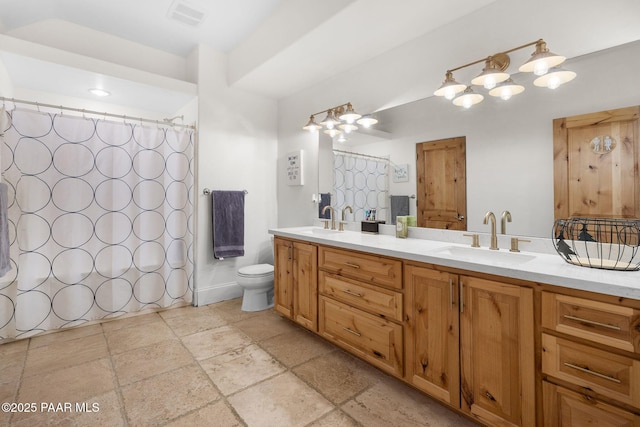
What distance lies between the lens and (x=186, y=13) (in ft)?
8.14

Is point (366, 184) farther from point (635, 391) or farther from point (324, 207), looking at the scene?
point (635, 391)

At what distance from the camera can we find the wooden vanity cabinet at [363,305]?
5.49 ft

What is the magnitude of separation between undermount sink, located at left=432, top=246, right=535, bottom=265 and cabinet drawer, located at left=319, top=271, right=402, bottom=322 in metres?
0.37

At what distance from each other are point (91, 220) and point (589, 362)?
3.29 m

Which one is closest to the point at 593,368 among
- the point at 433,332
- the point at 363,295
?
the point at 433,332

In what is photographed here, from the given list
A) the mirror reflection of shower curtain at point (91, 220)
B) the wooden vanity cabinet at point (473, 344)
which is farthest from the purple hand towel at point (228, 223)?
the wooden vanity cabinet at point (473, 344)

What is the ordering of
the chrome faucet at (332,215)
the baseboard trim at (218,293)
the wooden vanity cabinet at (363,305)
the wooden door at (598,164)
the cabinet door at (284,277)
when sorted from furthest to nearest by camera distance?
1. the baseboard trim at (218,293)
2. the chrome faucet at (332,215)
3. the cabinet door at (284,277)
4. the wooden vanity cabinet at (363,305)
5. the wooden door at (598,164)

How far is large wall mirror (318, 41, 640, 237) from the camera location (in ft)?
4.72

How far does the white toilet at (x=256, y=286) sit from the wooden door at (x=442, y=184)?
1.56 m

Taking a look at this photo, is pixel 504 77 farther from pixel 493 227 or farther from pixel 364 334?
pixel 364 334

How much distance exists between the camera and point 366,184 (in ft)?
8.42

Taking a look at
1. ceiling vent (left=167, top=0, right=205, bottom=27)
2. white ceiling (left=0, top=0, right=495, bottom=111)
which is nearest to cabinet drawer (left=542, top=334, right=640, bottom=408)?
white ceiling (left=0, top=0, right=495, bottom=111)

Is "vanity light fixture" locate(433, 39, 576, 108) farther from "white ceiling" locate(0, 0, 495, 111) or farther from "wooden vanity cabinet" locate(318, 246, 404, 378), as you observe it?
"wooden vanity cabinet" locate(318, 246, 404, 378)

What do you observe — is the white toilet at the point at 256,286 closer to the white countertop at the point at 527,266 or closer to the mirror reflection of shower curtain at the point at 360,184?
the mirror reflection of shower curtain at the point at 360,184
